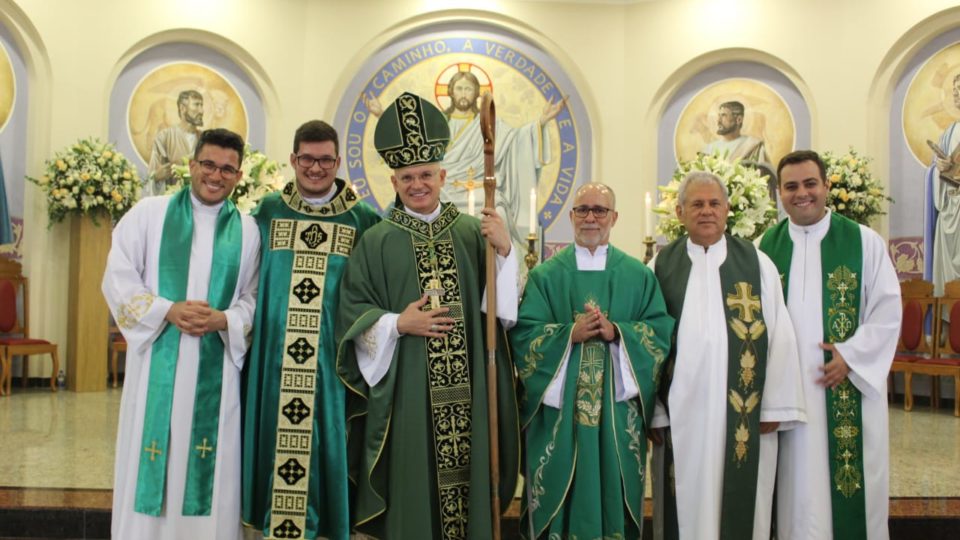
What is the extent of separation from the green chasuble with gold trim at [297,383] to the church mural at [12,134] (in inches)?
313

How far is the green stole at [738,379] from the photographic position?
157 inches

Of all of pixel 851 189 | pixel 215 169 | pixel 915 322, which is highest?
pixel 851 189

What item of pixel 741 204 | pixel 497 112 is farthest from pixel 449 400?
pixel 497 112

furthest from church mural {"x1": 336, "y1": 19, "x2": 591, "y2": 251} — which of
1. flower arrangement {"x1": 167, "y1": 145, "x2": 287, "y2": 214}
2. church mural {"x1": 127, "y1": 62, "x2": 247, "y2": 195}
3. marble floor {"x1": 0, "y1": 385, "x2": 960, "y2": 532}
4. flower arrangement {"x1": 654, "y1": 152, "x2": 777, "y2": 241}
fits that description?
flower arrangement {"x1": 654, "y1": 152, "x2": 777, "y2": 241}

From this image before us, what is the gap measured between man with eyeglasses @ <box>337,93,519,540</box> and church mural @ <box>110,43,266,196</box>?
27.0 ft

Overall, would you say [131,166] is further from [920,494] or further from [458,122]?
[920,494]

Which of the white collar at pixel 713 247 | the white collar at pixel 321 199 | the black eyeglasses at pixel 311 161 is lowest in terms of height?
the white collar at pixel 713 247

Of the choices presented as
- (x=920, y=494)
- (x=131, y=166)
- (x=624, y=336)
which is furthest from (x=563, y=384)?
(x=131, y=166)

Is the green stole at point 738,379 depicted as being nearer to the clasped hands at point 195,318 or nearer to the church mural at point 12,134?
the clasped hands at point 195,318

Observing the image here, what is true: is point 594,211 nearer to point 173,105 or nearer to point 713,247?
point 713,247

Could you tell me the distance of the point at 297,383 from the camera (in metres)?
3.90

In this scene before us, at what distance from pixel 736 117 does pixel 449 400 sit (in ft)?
29.5

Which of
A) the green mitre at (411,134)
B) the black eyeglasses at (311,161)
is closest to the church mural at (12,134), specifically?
the black eyeglasses at (311,161)

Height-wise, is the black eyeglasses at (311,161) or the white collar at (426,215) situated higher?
the black eyeglasses at (311,161)
